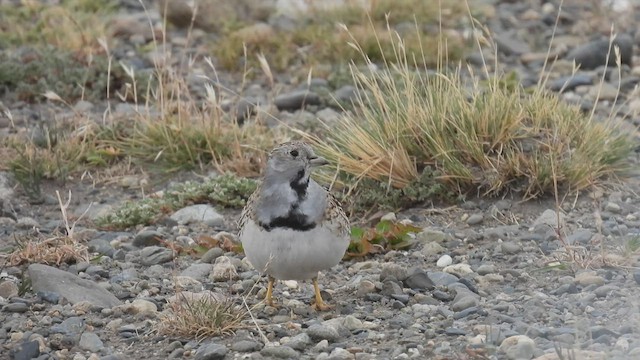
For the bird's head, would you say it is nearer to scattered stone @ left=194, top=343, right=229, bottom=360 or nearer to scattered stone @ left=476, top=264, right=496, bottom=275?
scattered stone @ left=194, top=343, right=229, bottom=360

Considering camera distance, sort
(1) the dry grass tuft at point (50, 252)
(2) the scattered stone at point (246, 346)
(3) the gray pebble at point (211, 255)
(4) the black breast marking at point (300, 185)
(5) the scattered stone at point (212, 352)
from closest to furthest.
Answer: (5) the scattered stone at point (212, 352), (2) the scattered stone at point (246, 346), (4) the black breast marking at point (300, 185), (1) the dry grass tuft at point (50, 252), (3) the gray pebble at point (211, 255)

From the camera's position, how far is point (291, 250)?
608 centimetres

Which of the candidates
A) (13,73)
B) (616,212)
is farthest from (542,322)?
(13,73)

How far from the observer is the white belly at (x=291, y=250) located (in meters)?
6.09

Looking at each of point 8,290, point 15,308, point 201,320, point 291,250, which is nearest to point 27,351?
Answer: point 15,308

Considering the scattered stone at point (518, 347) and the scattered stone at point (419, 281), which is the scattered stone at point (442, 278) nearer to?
the scattered stone at point (419, 281)

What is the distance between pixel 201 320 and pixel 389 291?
3.84 feet

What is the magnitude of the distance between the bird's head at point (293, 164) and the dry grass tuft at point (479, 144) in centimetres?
186

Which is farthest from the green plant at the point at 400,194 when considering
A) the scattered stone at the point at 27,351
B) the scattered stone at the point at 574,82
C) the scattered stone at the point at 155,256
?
the scattered stone at the point at 574,82

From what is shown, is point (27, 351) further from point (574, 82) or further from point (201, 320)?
point (574, 82)

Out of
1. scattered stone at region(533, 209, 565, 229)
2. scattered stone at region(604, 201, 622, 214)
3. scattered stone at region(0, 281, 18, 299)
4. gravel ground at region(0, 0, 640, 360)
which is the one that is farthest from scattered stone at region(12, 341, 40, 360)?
scattered stone at region(604, 201, 622, 214)

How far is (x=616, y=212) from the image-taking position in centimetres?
802

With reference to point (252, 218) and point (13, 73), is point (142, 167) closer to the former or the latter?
point (13, 73)

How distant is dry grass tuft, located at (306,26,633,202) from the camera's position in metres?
8.25
